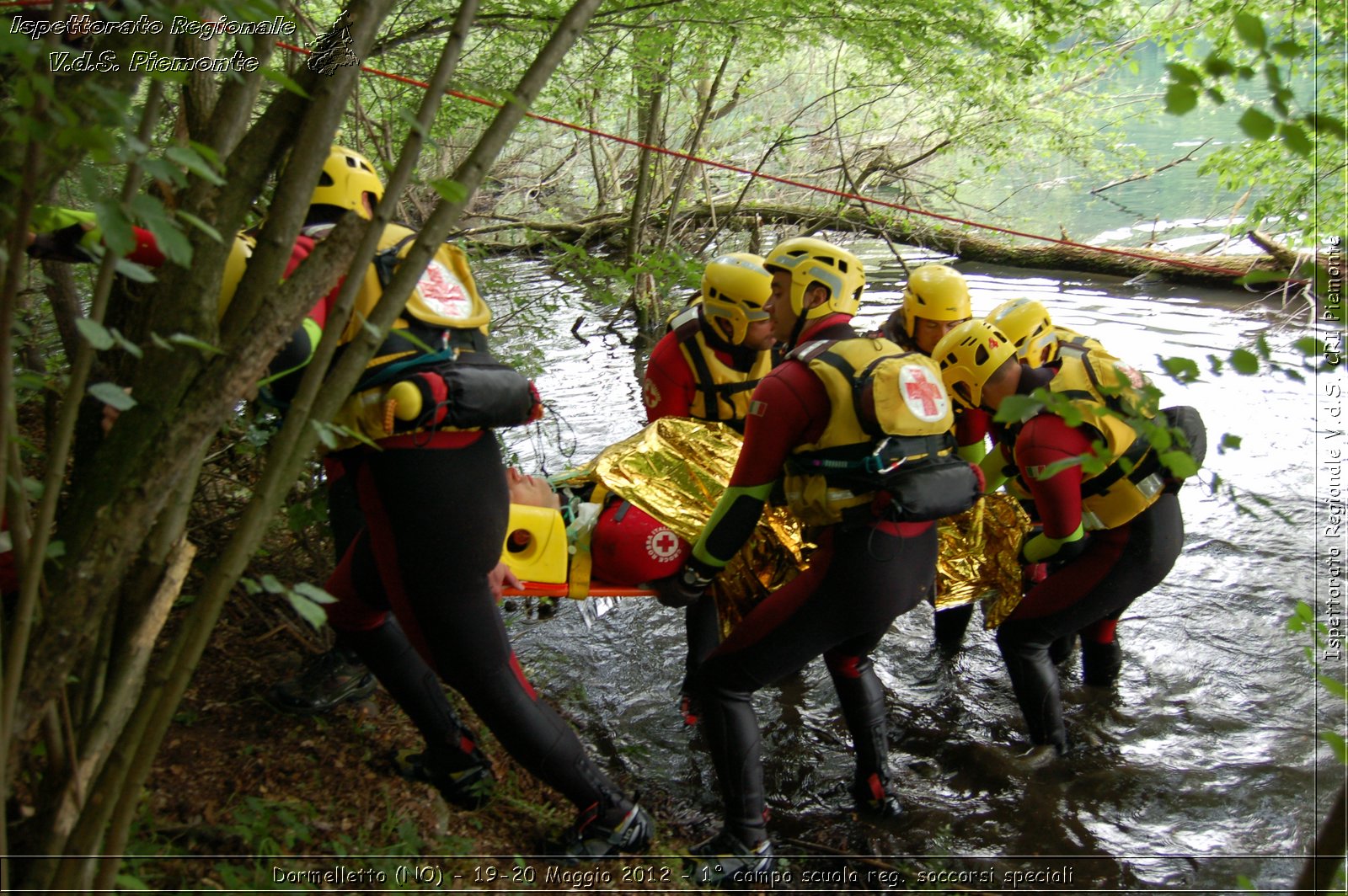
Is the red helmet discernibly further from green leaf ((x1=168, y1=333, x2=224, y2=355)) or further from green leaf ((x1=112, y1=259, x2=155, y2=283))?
green leaf ((x1=112, y1=259, x2=155, y2=283))

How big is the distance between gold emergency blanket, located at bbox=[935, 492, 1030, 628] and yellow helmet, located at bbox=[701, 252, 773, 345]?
1589 mm

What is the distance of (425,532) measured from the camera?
3088 millimetres

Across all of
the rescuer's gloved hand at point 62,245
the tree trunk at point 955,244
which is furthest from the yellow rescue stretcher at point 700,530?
the tree trunk at point 955,244

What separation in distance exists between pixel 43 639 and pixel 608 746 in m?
3.25

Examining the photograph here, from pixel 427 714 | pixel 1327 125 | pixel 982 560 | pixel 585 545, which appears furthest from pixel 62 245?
pixel 982 560

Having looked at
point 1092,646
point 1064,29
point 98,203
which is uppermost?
point 1064,29

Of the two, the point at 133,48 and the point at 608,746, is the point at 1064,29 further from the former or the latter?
the point at 133,48

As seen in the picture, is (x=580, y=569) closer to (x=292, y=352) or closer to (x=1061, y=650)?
(x=292, y=352)

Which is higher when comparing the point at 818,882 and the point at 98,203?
the point at 98,203

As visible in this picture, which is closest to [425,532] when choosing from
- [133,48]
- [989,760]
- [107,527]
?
[107,527]

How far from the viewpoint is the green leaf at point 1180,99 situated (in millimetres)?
1648

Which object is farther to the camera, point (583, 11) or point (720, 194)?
point (720, 194)

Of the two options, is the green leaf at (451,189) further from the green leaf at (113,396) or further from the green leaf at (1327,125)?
the green leaf at (1327,125)

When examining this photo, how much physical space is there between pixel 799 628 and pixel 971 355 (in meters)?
1.56
